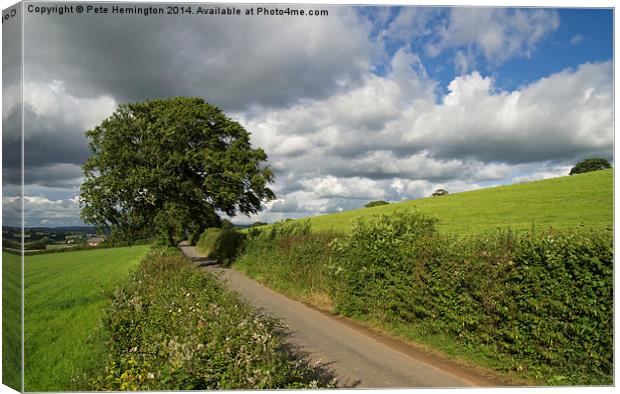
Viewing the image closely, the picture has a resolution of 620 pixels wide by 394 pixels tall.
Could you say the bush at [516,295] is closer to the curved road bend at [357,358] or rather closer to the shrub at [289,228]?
the curved road bend at [357,358]

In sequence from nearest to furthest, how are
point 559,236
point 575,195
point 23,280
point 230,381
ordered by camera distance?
point 230,381, point 23,280, point 559,236, point 575,195

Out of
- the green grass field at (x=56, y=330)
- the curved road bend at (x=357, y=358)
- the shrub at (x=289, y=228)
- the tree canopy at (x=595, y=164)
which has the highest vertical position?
the tree canopy at (x=595, y=164)

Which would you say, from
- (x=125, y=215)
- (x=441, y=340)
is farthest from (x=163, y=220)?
(x=441, y=340)

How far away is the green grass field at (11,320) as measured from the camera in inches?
231

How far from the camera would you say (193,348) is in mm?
5219

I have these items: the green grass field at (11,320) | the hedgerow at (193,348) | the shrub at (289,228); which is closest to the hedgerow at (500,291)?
the hedgerow at (193,348)

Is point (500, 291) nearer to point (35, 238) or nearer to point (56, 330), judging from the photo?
point (35, 238)

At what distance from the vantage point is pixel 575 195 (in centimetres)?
1842

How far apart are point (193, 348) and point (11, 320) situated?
2609mm

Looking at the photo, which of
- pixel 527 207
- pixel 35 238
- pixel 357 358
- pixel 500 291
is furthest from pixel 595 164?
pixel 527 207

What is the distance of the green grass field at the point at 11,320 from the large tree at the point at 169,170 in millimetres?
15922

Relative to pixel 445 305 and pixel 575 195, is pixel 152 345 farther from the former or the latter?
pixel 575 195

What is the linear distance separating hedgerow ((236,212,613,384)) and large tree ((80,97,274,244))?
516 inches

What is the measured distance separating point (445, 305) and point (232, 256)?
70.1 feet
